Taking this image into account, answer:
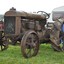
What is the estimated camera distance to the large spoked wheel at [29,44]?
9.90m

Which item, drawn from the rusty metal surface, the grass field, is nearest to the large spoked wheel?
the grass field

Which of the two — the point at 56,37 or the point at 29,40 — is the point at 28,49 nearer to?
the point at 29,40

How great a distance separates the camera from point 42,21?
11758mm

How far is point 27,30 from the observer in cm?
1071

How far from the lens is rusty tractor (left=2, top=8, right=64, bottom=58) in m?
10.2

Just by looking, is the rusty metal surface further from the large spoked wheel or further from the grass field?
the grass field

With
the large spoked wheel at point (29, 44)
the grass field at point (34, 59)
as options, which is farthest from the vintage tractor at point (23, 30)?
the grass field at point (34, 59)

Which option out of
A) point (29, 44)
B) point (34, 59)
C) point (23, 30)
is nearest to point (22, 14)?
point (23, 30)

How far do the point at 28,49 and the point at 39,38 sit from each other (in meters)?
1.06

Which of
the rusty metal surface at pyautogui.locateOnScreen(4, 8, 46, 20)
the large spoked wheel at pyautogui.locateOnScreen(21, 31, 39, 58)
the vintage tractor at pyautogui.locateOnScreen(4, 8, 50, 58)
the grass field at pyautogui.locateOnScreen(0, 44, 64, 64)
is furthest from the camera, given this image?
the rusty metal surface at pyautogui.locateOnScreen(4, 8, 46, 20)

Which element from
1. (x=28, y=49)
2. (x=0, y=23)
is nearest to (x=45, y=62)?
(x=28, y=49)

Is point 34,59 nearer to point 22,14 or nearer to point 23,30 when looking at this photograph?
point 23,30

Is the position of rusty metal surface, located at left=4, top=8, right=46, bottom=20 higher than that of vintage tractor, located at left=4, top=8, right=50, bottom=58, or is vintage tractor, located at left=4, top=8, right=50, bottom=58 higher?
rusty metal surface, located at left=4, top=8, right=46, bottom=20

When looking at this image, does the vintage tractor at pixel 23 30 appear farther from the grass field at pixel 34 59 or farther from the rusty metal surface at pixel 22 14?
the grass field at pixel 34 59
